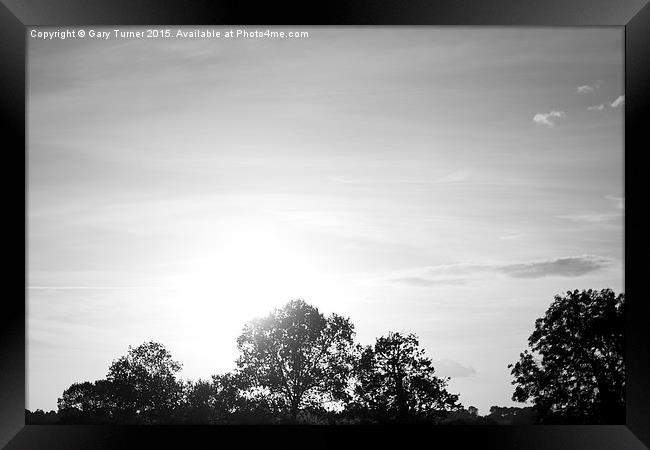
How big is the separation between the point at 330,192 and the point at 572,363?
6.25 m

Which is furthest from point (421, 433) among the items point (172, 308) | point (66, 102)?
point (66, 102)

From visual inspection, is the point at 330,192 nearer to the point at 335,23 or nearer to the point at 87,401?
the point at 335,23

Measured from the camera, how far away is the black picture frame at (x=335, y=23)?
19.2 ft

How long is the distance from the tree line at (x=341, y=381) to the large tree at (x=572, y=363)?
26 mm

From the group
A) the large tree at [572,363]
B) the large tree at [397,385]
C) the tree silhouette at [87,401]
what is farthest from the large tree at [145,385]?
the large tree at [572,363]

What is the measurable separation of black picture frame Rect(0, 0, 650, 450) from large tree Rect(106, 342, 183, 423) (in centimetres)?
389

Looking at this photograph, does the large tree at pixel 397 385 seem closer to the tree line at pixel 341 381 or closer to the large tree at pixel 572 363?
the tree line at pixel 341 381

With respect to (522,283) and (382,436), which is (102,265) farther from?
(522,283)

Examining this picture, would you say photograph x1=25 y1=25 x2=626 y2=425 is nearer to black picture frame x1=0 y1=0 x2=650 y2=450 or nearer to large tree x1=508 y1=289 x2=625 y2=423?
large tree x1=508 y1=289 x2=625 y2=423

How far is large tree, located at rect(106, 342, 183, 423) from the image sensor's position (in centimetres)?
1062

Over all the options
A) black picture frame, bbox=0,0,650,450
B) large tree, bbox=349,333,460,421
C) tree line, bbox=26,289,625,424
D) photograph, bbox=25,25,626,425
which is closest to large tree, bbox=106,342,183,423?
tree line, bbox=26,289,625,424

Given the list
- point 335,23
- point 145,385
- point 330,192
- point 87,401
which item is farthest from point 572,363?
point 87,401

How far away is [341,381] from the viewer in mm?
13609

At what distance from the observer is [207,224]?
8.80 meters
